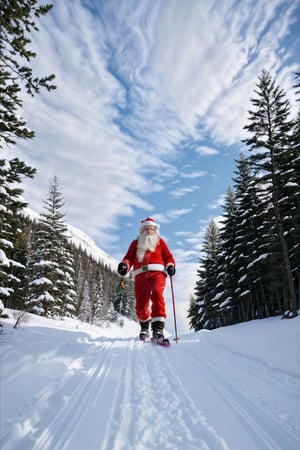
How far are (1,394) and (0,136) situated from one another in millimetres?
7138

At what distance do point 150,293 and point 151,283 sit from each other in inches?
14.1

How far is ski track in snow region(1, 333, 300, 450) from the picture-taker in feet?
6.23

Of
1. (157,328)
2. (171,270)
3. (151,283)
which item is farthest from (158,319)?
(171,270)

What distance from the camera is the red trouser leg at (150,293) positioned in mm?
6691

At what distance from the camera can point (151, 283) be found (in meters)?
6.85

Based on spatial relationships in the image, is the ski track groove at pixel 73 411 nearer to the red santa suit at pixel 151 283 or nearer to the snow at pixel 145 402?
the snow at pixel 145 402

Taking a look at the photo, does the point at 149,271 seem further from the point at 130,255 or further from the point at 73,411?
the point at 73,411

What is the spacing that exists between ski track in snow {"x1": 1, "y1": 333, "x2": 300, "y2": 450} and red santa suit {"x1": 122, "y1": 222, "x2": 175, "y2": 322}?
2606 millimetres

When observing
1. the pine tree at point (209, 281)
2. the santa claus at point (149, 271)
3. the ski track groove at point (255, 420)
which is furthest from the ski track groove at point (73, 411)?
the pine tree at point (209, 281)

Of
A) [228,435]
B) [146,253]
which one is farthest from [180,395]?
[146,253]

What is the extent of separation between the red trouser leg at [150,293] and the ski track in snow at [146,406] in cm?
260

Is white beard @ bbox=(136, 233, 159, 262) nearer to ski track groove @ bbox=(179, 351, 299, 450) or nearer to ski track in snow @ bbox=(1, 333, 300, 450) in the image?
ski track in snow @ bbox=(1, 333, 300, 450)

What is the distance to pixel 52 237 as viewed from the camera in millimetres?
21438

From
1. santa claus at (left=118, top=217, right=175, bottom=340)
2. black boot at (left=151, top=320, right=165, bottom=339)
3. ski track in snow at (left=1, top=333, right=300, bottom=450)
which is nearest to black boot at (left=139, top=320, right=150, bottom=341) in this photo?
santa claus at (left=118, top=217, right=175, bottom=340)
